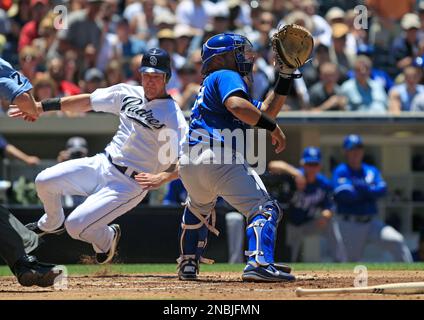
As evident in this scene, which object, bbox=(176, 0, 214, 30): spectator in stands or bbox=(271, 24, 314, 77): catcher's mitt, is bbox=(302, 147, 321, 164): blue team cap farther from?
bbox=(271, 24, 314, 77): catcher's mitt

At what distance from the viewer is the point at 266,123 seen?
672 centimetres

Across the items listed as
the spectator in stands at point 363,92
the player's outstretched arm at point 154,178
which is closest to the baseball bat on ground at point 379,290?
the player's outstretched arm at point 154,178

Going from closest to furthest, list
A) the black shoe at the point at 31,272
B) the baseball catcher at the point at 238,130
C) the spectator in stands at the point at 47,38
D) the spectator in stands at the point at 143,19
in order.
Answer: the black shoe at the point at 31,272 → the baseball catcher at the point at 238,130 → the spectator in stands at the point at 47,38 → the spectator in stands at the point at 143,19

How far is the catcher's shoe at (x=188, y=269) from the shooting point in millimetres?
7562

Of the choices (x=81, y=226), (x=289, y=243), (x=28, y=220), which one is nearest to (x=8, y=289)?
(x=81, y=226)

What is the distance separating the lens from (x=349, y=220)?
1222 centimetres

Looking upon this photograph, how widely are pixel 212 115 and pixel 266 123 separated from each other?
504 millimetres

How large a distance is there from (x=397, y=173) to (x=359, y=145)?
132cm

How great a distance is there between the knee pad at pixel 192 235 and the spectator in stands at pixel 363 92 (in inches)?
249

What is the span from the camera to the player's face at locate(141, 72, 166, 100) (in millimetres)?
7914

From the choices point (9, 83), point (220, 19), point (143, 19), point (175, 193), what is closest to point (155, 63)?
point (9, 83)

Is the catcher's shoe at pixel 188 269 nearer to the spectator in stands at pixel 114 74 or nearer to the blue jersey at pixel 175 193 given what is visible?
the blue jersey at pixel 175 193

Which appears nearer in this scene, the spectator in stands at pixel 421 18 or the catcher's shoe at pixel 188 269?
the catcher's shoe at pixel 188 269

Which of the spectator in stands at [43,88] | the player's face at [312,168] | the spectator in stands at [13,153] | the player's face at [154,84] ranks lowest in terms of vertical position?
the player's face at [312,168]
